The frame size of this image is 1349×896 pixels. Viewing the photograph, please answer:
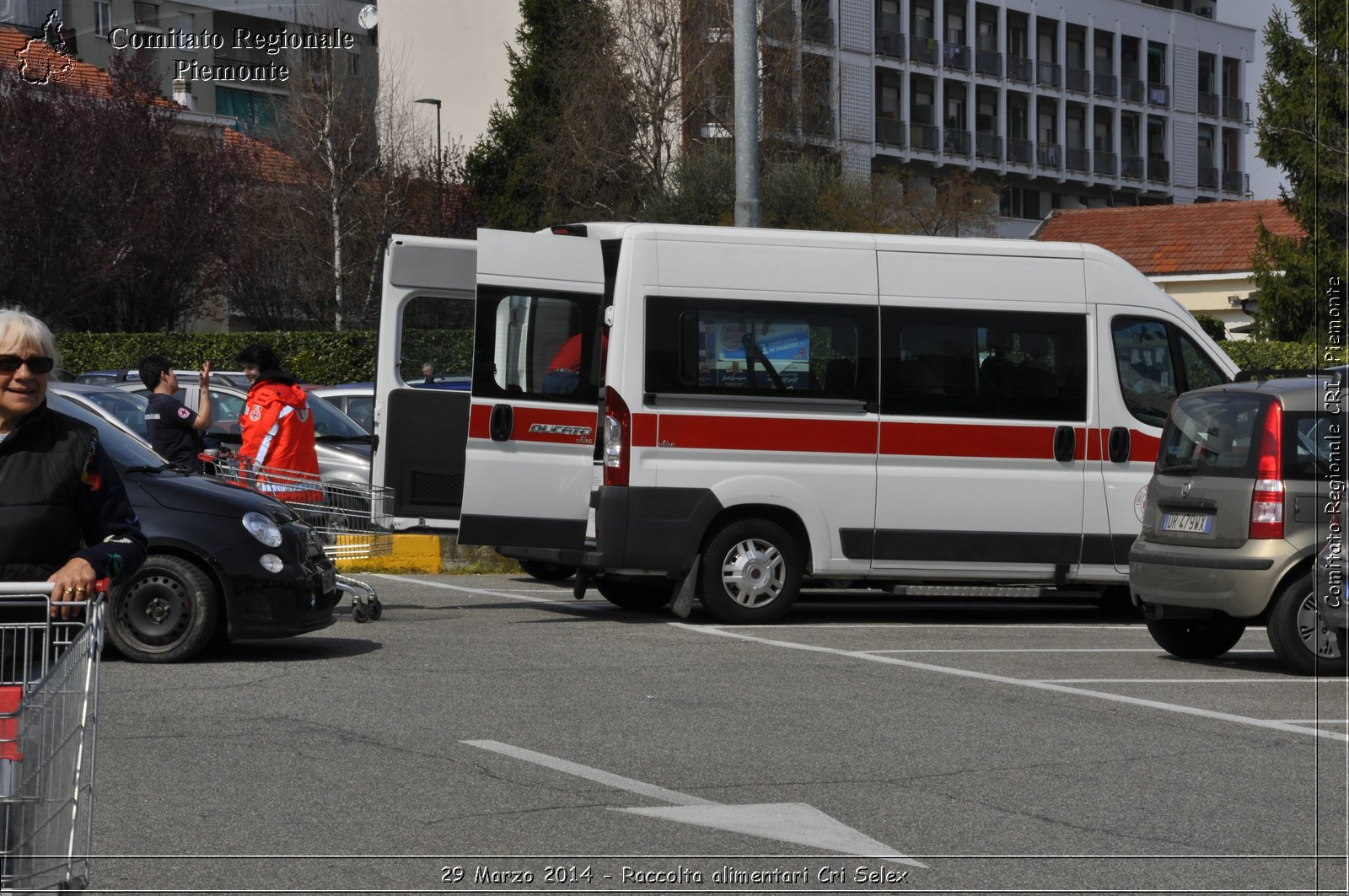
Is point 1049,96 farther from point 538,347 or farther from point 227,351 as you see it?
point 538,347

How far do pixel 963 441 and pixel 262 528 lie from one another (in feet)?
16.6

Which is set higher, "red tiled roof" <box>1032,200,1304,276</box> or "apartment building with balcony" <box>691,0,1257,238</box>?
"apartment building with balcony" <box>691,0,1257,238</box>

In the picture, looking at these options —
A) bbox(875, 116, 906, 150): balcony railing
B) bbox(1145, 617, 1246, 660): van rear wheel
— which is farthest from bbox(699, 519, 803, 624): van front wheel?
bbox(875, 116, 906, 150): balcony railing

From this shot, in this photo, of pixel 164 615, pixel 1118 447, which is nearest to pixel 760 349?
pixel 1118 447

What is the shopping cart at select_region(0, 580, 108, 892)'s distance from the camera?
3.71 m

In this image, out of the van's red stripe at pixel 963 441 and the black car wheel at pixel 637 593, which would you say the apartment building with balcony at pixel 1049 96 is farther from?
the van's red stripe at pixel 963 441

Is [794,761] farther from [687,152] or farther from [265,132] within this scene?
[265,132]

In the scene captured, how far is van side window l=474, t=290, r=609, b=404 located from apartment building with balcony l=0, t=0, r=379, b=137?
4214 cm

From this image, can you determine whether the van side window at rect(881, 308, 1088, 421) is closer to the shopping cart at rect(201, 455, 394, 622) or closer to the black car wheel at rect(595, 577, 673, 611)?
the black car wheel at rect(595, 577, 673, 611)

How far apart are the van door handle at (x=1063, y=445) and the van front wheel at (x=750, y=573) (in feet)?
6.57

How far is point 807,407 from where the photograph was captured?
40.7 feet

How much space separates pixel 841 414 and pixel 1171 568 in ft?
9.63

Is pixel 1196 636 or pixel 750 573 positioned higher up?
pixel 750 573

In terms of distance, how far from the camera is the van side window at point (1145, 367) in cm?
1294
